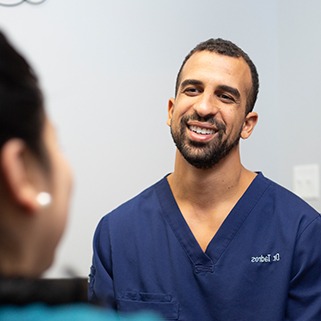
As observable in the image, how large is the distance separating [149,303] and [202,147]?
0.35 meters

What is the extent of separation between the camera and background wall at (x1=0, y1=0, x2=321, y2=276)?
1.62m

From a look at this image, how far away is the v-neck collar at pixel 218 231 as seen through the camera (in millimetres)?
1311

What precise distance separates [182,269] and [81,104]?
56cm

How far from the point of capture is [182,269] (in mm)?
1313

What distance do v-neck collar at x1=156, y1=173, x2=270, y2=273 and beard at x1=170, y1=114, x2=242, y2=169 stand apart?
99 mm

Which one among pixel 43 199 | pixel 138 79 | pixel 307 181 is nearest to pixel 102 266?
pixel 138 79

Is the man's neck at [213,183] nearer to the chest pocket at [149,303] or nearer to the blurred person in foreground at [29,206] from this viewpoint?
the chest pocket at [149,303]

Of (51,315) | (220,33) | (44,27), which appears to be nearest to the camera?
(51,315)

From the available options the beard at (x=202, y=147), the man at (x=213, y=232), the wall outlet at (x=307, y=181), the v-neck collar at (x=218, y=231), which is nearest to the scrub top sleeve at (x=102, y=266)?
Result: the man at (x=213, y=232)

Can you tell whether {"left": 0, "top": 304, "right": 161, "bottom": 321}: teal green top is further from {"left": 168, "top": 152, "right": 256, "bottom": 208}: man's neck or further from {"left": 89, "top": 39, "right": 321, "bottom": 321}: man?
{"left": 168, "top": 152, "right": 256, "bottom": 208}: man's neck

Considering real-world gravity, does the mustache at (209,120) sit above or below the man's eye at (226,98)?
below

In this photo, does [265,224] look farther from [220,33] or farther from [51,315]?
[51,315]

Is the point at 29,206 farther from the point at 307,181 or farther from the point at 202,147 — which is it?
the point at 307,181

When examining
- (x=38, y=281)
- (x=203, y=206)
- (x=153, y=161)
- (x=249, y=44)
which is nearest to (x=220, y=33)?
(x=249, y=44)
